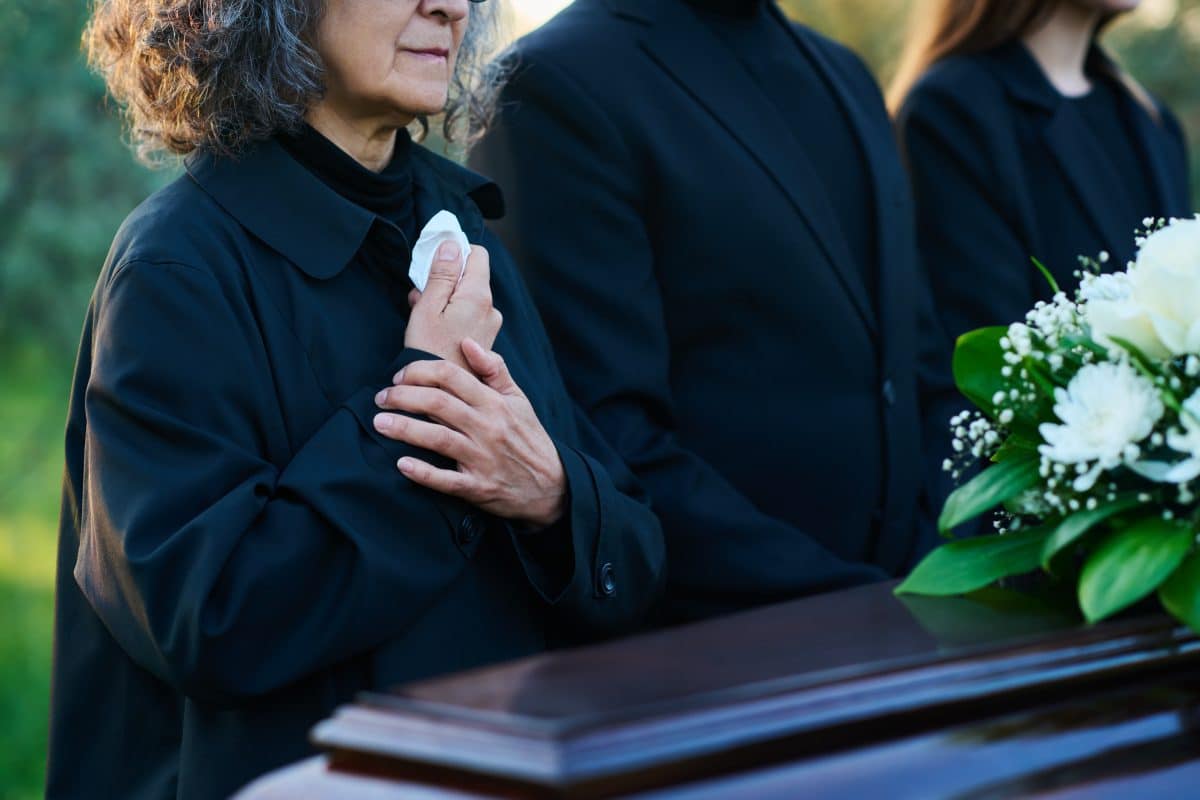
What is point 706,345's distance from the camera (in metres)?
3.17

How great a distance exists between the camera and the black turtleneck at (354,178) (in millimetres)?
2525

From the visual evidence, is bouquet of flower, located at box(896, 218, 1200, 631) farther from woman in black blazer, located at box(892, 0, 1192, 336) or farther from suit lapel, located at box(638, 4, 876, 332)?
woman in black blazer, located at box(892, 0, 1192, 336)

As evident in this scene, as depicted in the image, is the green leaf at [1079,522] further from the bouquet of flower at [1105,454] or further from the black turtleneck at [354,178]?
the black turtleneck at [354,178]

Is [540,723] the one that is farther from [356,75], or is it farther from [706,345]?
[706,345]

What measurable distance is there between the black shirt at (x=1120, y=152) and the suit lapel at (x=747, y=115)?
1116mm

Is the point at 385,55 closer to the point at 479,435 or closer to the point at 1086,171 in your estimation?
the point at 479,435

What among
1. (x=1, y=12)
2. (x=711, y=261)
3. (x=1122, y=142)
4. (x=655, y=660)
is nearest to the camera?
(x=655, y=660)

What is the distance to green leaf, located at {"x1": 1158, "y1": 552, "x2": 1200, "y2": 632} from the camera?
1713 mm

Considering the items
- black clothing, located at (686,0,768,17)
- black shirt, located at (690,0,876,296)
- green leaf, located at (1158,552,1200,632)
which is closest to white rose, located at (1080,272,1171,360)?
green leaf, located at (1158,552,1200,632)

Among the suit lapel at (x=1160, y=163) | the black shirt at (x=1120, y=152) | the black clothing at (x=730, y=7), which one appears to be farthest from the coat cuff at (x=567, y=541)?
the suit lapel at (x=1160, y=163)

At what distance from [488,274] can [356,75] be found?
1.24ft

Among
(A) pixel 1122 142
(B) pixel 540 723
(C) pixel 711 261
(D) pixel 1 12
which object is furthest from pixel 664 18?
(D) pixel 1 12

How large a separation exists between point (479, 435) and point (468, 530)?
145mm

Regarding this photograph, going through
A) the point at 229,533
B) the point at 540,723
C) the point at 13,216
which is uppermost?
the point at 540,723
